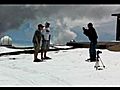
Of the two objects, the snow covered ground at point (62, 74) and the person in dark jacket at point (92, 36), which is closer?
the snow covered ground at point (62, 74)

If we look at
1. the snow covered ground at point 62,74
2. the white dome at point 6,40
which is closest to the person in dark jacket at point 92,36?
the snow covered ground at point 62,74

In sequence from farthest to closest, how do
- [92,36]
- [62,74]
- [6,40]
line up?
[6,40] < [92,36] < [62,74]

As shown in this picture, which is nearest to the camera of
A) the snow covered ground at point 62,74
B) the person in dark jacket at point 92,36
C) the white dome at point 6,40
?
the snow covered ground at point 62,74

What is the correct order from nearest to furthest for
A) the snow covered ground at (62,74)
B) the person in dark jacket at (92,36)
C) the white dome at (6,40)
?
the snow covered ground at (62,74) < the person in dark jacket at (92,36) < the white dome at (6,40)

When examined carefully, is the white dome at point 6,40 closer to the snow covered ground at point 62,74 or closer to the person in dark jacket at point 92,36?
the snow covered ground at point 62,74

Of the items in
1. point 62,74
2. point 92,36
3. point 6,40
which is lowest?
point 62,74

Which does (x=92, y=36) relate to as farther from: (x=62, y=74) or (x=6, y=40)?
(x=6, y=40)

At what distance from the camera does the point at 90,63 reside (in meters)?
13.7

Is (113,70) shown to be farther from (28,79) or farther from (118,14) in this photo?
(118,14)

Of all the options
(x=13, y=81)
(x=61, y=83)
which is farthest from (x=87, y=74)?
(x=13, y=81)

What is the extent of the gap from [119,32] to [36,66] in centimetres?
1766

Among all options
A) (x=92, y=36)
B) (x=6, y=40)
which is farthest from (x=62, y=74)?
(x=6, y=40)

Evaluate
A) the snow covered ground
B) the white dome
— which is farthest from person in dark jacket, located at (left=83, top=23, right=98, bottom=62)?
the white dome

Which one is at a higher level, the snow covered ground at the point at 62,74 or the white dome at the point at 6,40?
the white dome at the point at 6,40
